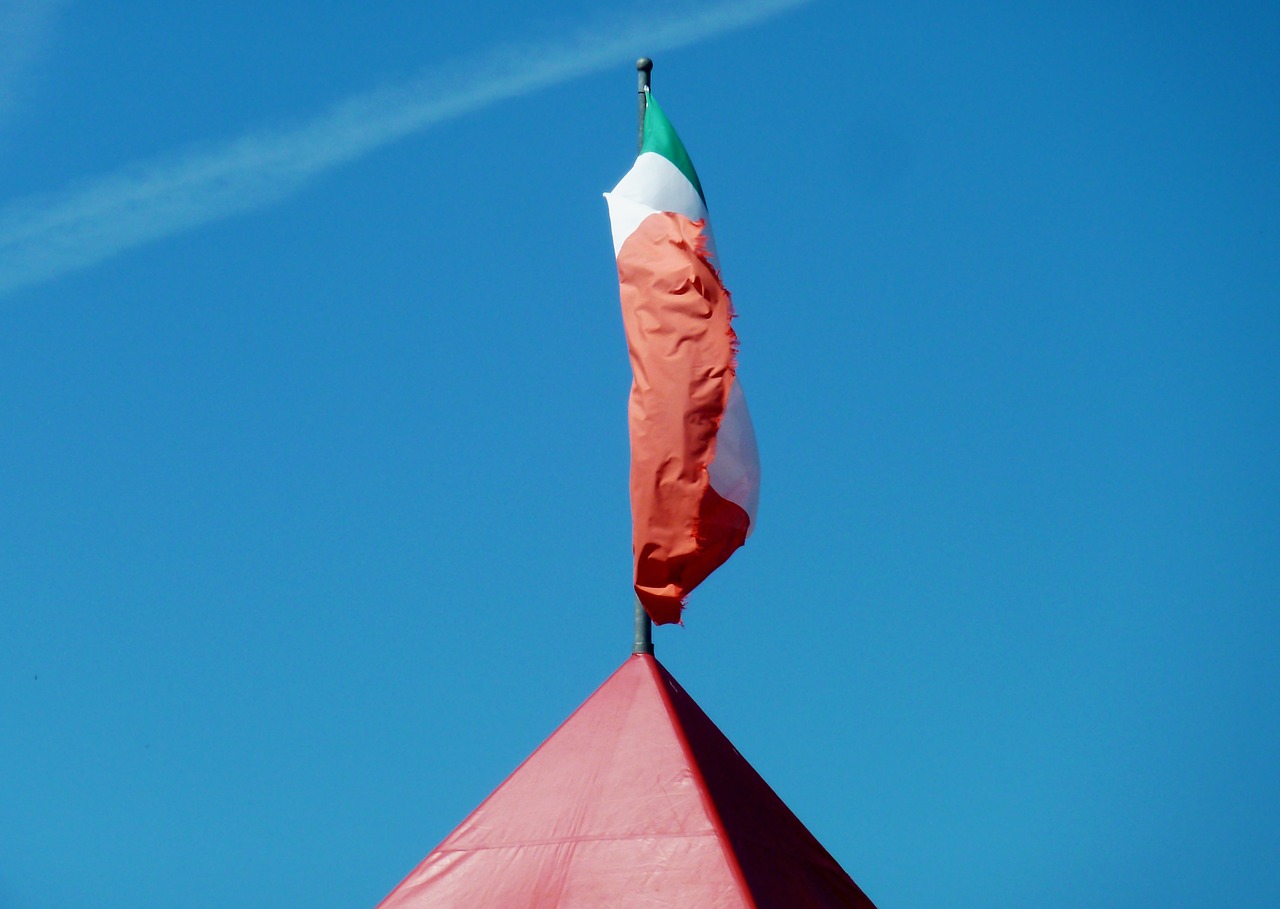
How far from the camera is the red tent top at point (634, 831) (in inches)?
596

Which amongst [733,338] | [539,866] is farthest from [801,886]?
[733,338]

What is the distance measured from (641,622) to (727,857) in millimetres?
3174

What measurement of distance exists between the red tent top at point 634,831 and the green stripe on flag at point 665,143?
5.14 metres

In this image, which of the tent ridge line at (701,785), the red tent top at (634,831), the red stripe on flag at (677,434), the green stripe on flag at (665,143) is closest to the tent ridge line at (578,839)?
the red tent top at (634,831)

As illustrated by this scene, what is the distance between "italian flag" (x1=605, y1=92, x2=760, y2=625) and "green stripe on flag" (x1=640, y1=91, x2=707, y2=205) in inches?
50.6

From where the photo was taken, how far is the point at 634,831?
15.6 meters

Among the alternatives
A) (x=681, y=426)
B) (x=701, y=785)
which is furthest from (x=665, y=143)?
(x=701, y=785)

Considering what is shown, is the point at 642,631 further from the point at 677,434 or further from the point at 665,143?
the point at 665,143

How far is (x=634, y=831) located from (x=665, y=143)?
7291 mm

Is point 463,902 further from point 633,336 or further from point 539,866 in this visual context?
point 633,336

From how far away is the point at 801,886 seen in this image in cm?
1594

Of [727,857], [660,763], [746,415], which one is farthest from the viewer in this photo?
[746,415]

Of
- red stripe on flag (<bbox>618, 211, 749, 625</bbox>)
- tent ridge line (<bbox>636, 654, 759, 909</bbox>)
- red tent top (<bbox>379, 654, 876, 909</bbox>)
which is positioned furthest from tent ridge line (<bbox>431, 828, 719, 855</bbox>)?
red stripe on flag (<bbox>618, 211, 749, 625</bbox>)

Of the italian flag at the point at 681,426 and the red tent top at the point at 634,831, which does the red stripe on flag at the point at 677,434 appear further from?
A: the red tent top at the point at 634,831
